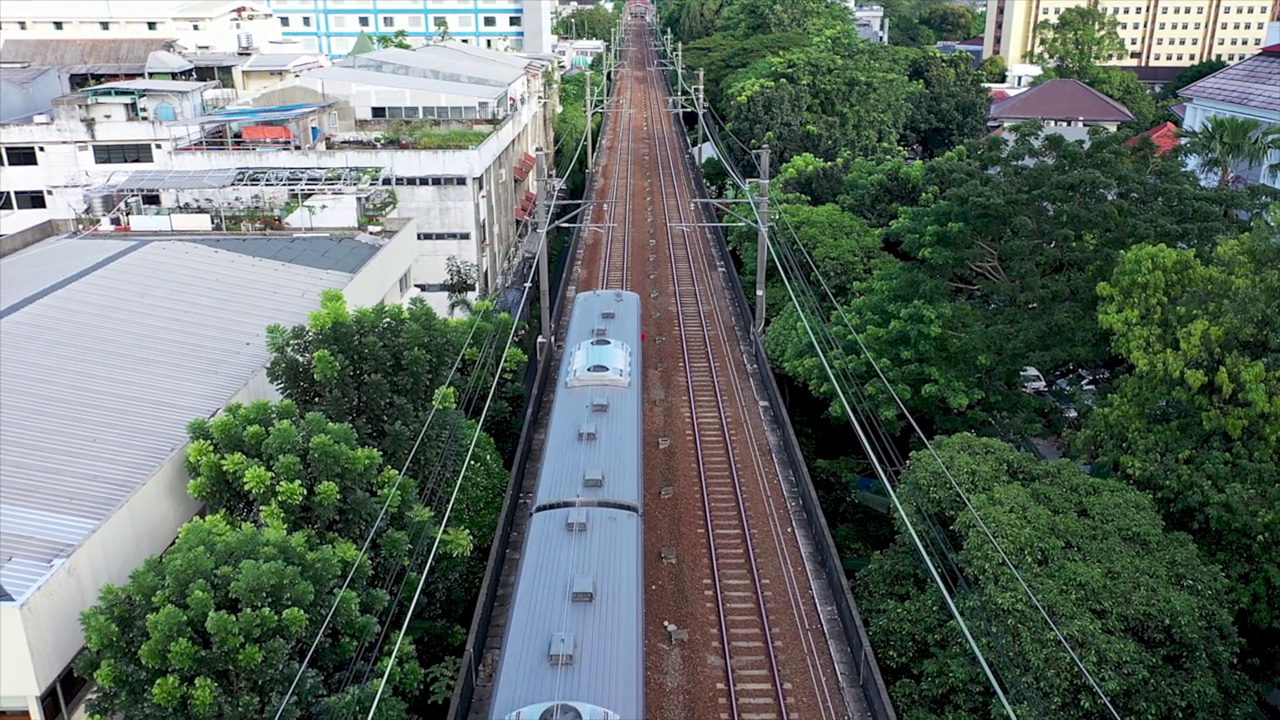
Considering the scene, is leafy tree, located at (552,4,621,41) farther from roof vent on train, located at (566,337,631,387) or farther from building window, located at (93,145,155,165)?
roof vent on train, located at (566,337,631,387)

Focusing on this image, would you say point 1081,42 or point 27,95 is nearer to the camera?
point 27,95

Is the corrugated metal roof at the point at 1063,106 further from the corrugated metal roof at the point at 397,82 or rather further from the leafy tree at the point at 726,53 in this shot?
the corrugated metal roof at the point at 397,82

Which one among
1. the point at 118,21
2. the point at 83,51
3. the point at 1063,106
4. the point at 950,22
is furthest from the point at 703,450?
the point at 950,22

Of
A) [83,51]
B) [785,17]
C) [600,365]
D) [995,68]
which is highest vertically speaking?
[785,17]

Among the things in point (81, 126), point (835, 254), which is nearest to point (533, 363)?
point (835, 254)

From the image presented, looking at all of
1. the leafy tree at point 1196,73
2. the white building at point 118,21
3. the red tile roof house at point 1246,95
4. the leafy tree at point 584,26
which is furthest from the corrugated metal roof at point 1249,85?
the leafy tree at point 584,26

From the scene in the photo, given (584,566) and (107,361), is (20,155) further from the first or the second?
(584,566)

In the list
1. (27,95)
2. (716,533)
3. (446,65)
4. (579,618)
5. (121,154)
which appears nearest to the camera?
(579,618)
